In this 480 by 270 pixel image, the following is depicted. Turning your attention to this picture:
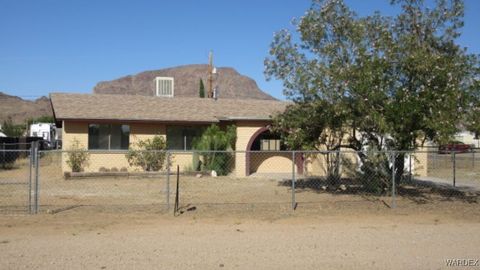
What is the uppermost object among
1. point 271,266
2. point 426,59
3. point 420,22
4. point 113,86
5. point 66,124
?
point 113,86

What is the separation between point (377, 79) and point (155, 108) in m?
→ 14.1

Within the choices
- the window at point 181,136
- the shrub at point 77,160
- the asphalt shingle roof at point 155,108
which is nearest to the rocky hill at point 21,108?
the asphalt shingle roof at point 155,108

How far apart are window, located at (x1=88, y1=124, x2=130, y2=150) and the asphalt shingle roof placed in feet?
2.19

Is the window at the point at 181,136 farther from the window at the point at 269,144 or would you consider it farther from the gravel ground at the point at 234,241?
the gravel ground at the point at 234,241

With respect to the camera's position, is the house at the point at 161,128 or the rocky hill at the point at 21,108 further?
the rocky hill at the point at 21,108

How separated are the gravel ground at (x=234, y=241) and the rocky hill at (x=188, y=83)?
129850mm

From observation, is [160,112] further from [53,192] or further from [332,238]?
[332,238]

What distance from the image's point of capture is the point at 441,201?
14.7m

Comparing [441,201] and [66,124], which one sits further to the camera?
[66,124]

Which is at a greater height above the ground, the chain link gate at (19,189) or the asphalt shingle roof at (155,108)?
the asphalt shingle roof at (155,108)

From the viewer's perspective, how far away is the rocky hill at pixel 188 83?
145 metres

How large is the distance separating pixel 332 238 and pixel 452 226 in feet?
9.94

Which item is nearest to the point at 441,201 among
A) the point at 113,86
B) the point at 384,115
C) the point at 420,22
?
the point at 384,115

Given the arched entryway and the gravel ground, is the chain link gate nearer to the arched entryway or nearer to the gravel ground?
the gravel ground
